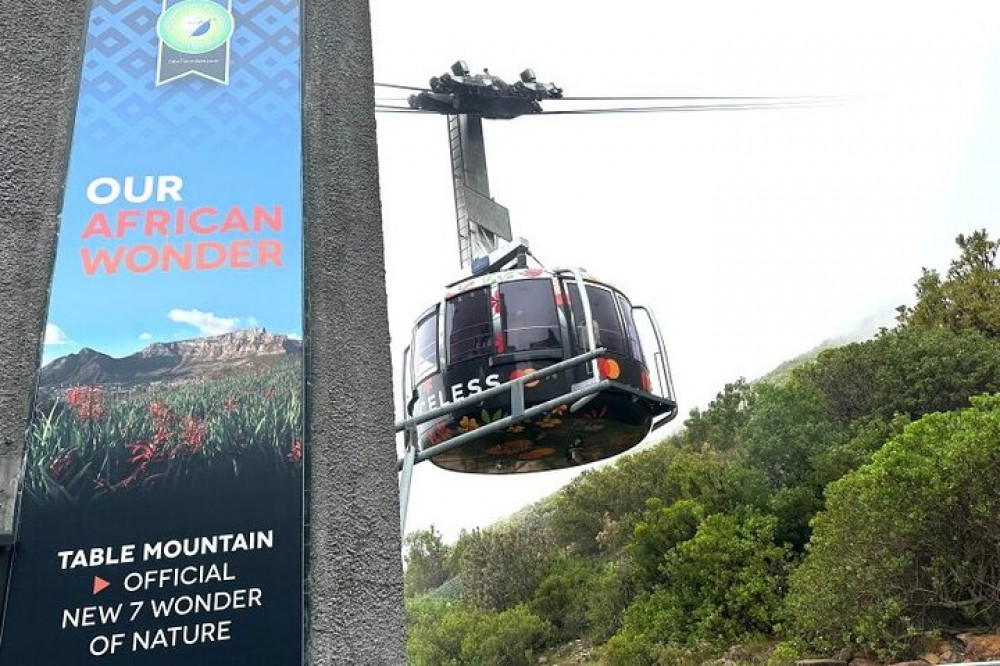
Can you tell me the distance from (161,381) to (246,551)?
0.53 meters

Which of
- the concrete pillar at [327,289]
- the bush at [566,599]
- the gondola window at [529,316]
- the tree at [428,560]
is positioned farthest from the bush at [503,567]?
the concrete pillar at [327,289]

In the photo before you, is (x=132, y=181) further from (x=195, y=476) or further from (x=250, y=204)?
(x=195, y=476)

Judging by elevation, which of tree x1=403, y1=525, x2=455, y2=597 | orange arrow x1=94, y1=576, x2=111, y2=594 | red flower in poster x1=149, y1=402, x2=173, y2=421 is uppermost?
tree x1=403, y1=525, x2=455, y2=597

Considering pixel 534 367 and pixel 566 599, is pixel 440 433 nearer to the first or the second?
pixel 534 367

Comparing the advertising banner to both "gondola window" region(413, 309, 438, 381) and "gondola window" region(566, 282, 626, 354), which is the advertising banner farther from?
"gondola window" region(413, 309, 438, 381)

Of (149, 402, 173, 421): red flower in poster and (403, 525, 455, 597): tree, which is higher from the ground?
(403, 525, 455, 597): tree

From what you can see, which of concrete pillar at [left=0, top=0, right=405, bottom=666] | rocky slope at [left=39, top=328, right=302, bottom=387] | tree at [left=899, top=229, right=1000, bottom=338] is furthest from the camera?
tree at [left=899, top=229, right=1000, bottom=338]

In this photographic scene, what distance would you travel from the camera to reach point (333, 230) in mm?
2480

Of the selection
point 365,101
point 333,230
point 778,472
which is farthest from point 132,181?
point 778,472

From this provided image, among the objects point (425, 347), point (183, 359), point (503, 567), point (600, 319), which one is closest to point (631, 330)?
point (600, 319)

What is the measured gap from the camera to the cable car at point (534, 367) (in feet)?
28.0

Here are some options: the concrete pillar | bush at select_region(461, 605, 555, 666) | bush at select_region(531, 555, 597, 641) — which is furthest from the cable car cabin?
bush at select_region(531, 555, 597, 641)

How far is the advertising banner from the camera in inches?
77.3

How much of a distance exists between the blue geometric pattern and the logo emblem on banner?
2 centimetres
